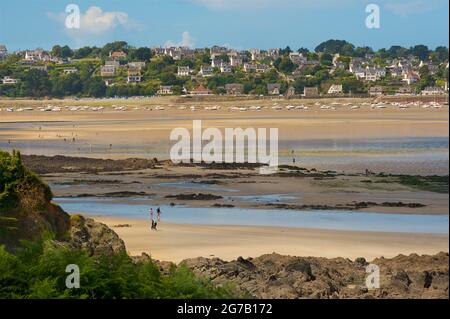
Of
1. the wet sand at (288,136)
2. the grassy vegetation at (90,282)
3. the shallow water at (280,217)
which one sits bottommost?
the wet sand at (288,136)

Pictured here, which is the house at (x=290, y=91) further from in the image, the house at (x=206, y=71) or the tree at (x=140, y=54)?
the tree at (x=140, y=54)

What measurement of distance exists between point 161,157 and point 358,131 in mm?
A: 15366

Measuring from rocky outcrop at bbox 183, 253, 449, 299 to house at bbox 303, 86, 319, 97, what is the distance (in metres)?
80.1

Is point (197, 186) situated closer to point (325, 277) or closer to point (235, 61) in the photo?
point (325, 277)

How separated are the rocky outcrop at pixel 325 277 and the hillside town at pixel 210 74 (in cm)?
7082

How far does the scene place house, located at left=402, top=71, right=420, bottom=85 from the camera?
86688 millimetres

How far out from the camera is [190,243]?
16484mm

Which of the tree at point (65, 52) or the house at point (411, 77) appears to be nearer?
the house at point (411, 77)

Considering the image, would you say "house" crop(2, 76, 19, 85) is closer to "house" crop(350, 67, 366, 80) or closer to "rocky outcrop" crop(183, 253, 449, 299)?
"house" crop(350, 67, 366, 80)

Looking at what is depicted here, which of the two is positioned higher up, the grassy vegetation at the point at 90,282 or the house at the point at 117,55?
the house at the point at 117,55

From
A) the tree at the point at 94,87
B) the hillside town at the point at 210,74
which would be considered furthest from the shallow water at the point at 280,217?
the tree at the point at 94,87

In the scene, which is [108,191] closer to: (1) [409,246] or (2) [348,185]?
Result: (2) [348,185]

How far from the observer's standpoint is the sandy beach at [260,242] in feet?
50.8

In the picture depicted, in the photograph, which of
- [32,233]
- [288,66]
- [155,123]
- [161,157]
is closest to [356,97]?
[288,66]
